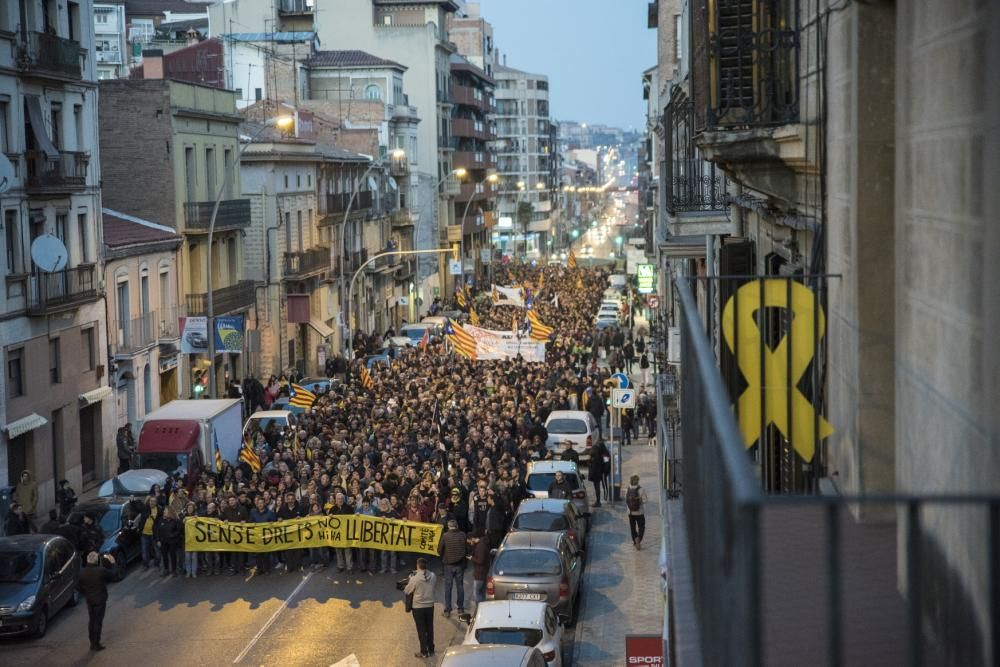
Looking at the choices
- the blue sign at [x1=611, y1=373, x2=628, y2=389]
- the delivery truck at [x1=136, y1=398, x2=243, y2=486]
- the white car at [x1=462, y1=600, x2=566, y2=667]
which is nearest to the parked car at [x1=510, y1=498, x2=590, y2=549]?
the white car at [x1=462, y1=600, x2=566, y2=667]

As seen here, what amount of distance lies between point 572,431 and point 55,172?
14.3 metres

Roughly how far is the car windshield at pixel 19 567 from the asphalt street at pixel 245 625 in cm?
90

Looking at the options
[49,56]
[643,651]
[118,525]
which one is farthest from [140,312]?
[643,651]

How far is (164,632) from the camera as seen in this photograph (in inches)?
879

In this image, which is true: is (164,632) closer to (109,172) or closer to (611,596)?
(611,596)

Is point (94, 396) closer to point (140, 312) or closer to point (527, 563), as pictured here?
point (140, 312)

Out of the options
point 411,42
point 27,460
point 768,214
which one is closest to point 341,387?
point 27,460

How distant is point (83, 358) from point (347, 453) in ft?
33.7

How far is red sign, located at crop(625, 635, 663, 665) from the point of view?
16.1 m

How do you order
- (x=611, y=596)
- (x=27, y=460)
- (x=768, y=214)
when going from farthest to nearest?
(x=27, y=460) → (x=611, y=596) → (x=768, y=214)

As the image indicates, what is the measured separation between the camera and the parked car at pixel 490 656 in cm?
1650

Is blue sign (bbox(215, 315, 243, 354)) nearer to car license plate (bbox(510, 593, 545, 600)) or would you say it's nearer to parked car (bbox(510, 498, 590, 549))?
parked car (bbox(510, 498, 590, 549))

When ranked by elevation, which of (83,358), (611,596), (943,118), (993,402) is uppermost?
(943,118)

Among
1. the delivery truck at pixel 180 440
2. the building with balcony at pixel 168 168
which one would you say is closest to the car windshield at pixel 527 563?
the delivery truck at pixel 180 440
